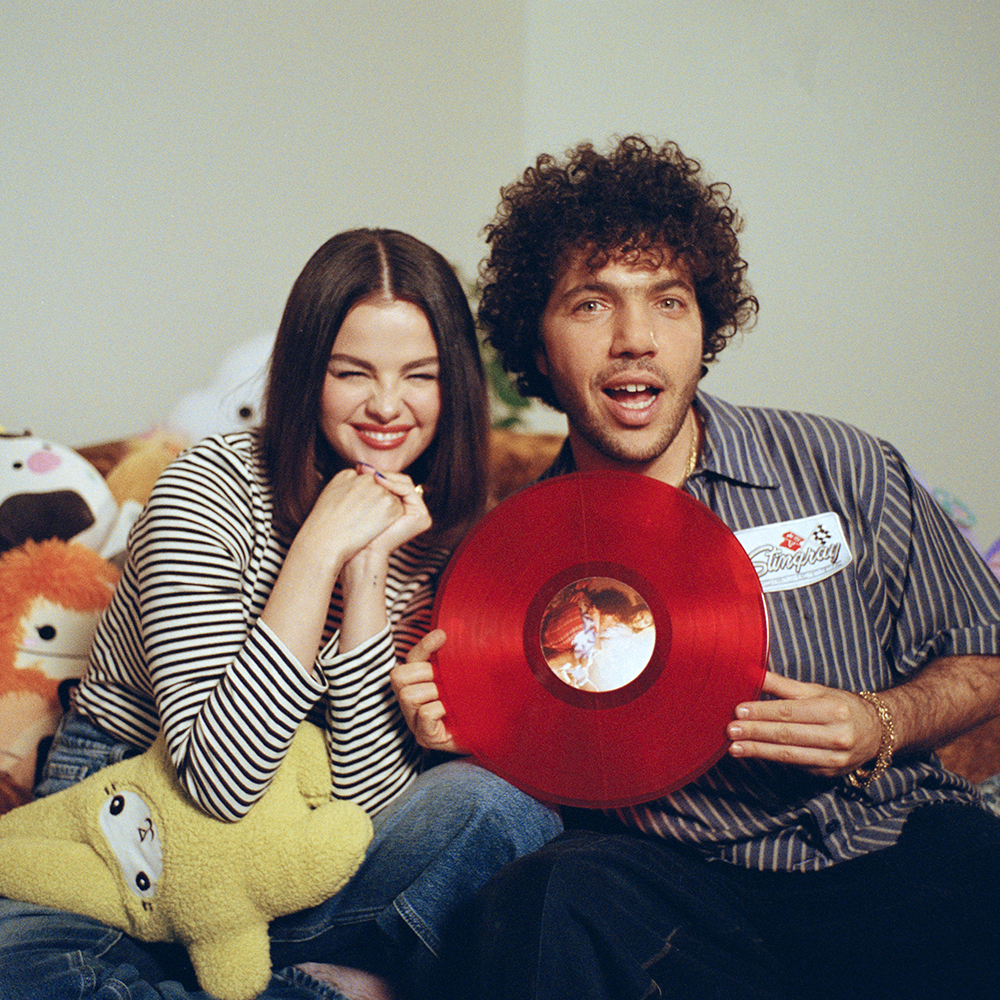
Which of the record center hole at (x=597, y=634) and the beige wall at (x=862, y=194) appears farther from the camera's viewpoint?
the beige wall at (x=862, y=194)

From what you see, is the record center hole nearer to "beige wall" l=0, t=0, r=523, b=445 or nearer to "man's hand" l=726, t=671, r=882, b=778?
"man's hand" l=726, t=671, r=882, b=778

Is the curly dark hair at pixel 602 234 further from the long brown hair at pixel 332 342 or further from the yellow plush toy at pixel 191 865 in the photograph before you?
the yellow plush toy at pixel 191 865

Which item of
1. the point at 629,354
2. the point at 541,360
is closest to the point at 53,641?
the point at 541,360

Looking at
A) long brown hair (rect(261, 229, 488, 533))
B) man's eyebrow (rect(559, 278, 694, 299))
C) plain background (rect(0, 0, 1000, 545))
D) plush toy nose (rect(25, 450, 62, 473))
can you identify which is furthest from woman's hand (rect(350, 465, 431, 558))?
plain background (rect(0, 0, 1000, 545))

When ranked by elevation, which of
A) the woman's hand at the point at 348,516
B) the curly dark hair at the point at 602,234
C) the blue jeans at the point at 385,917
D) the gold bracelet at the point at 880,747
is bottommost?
the blue jeans at the point at 385,917

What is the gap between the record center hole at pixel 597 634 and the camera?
1.03 m

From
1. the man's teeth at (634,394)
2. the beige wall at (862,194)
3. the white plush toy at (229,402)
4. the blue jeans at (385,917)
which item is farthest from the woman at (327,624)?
the beige wall at (862,194)

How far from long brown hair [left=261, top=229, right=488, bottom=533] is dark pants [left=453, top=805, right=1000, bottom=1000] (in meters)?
0.65

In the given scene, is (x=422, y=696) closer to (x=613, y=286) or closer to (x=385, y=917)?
(x=385, y=917)

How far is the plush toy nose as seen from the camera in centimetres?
164

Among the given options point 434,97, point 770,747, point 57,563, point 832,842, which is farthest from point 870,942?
point 434,97

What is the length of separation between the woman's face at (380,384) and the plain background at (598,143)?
1.27 m

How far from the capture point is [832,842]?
3.77 feet

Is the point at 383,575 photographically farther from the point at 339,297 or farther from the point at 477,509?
the point at 339,297
